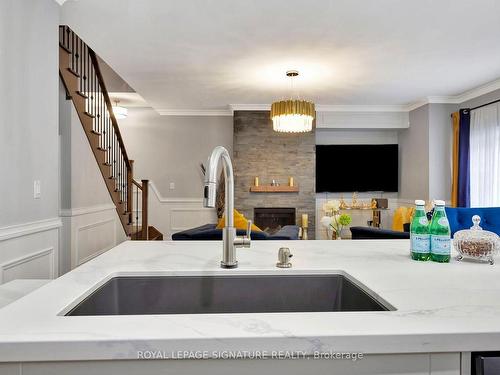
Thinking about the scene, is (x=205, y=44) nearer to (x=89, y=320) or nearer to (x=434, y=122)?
(x=89, y=320)

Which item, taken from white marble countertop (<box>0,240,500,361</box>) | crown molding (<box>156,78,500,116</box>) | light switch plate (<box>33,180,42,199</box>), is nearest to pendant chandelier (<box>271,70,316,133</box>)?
crown molding (<box>156,78,500,116</box>)

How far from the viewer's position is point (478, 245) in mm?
1212

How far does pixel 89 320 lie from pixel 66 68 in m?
3.41

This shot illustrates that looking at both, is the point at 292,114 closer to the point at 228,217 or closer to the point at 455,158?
the point at 455,158

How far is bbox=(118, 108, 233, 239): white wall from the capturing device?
6609mm

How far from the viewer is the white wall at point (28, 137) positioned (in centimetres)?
196

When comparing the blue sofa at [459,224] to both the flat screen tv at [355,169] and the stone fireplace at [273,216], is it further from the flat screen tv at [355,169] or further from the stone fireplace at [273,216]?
the flat screen tv at [355,169]

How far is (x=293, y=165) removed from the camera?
6250 mm

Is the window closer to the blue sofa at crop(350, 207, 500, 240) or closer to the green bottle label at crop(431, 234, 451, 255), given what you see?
the blue sofa at crop(350, 207, 500, 240)

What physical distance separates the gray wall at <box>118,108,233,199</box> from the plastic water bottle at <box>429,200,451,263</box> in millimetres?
5580

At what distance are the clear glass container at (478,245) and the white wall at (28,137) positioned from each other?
2155 millimetres

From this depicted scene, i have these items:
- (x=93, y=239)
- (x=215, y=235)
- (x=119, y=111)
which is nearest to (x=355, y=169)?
(x=119, y=111)

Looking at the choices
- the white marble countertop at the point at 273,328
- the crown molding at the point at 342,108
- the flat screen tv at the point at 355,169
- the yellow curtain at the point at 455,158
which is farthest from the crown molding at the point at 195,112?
the white marble countertop at the point at 273,328

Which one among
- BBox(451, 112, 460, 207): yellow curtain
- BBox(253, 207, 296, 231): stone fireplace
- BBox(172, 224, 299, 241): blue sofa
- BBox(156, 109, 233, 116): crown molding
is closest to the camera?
BBox(172, 224, 299, 241): blue sofa
